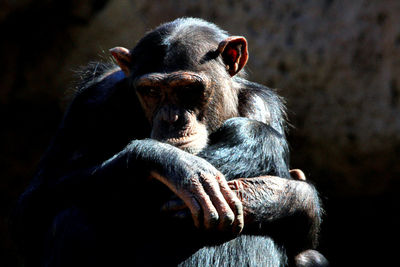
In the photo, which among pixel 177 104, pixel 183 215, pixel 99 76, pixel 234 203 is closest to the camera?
pixel 234 203

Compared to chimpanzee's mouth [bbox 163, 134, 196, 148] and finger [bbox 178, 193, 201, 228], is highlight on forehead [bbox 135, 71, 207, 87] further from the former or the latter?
finger [bbox 178, 193, 201, 228]

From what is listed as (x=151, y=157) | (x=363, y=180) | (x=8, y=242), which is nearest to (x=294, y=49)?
(x=363, y=180)

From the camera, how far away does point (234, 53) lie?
4.39 meters

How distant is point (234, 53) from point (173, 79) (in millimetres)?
609

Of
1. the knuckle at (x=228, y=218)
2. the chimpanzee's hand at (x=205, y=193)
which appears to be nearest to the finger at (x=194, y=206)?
the chimpanzee's hand at (x=205, y=193)

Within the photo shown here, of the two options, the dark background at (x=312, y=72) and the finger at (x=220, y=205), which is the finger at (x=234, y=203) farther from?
the dark background at (x=312, y=72)

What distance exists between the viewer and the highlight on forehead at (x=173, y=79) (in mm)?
3992

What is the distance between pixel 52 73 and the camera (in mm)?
6684

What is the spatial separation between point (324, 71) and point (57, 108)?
9.22 feet

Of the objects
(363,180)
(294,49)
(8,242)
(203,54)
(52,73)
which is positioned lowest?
(8,242)

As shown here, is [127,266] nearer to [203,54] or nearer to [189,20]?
[203,54]

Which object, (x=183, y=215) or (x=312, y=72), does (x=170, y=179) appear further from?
(x=312, y=72)

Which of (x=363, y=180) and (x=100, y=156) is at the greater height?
(x=100, y=156)

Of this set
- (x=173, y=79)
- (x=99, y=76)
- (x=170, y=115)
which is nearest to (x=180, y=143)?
(x=170, y=115)
